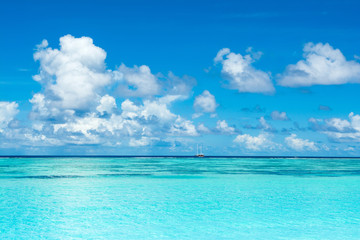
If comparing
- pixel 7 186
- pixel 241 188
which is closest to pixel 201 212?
pixel 241 188

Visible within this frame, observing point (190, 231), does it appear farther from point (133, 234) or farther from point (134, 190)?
point (134, 190)

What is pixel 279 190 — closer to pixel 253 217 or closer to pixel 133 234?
pixel 253 217

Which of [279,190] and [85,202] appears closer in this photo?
[85,202]

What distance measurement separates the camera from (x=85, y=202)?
25.1m

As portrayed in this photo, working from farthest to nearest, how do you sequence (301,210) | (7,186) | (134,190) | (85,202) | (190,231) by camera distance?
1. (7,186)
2. (134,190)
3. (85,202)
4. (301,210)
5. (190,231)

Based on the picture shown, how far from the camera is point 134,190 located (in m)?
31.5

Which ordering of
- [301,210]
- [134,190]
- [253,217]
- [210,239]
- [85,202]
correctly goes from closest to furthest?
[210,239] < [253,217] < [301,210] < [85,202] < [134,190]

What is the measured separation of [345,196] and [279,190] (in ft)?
16.7

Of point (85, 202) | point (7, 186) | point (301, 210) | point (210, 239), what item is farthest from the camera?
point (7, 186)

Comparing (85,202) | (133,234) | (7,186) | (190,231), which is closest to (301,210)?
(190,231)

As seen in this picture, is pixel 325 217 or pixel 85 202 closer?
pixel 325 217

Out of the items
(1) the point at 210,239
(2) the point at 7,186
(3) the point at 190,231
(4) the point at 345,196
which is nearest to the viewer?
(1) the point at 210,239

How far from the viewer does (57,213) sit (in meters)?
21.5

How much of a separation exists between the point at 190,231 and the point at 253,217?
14.5 feet
